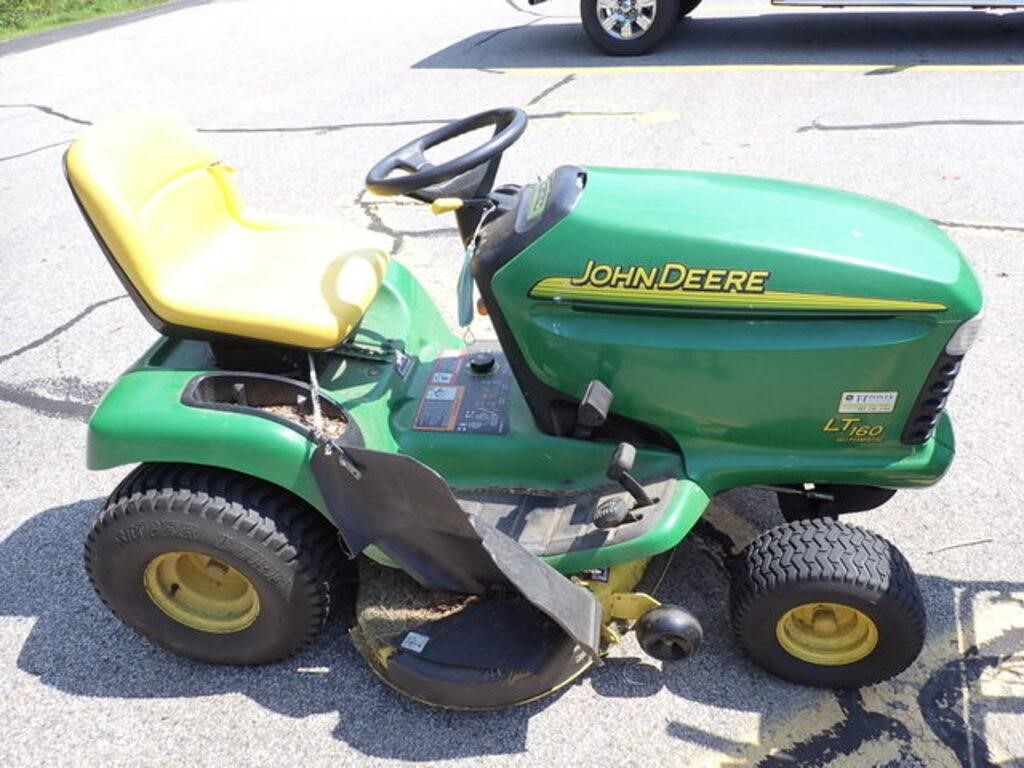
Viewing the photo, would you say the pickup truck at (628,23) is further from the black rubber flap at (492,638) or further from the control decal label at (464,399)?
the black rubber flap at (492,638)

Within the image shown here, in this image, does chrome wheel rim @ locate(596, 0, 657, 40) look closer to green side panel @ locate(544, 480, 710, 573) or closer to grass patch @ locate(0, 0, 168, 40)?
green side panel @ locate(544, 480, 710, 573)

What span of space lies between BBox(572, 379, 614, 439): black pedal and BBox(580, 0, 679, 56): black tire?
20.6ft

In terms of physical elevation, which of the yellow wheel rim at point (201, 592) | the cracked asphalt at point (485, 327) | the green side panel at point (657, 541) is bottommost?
the cracked asphalt at point (485, 327)

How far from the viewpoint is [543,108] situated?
653 centimetres

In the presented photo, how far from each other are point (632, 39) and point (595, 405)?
639 centimetres

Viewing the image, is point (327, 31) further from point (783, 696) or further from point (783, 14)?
point (783, 696)

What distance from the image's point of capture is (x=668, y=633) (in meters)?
2.13

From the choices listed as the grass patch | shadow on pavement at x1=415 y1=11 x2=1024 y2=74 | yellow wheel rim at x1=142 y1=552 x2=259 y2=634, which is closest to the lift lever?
yellow wheel rim at x1=142 y1=552 x2=259 y2=634

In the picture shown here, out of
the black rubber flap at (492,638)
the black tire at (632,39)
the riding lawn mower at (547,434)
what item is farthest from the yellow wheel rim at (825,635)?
the black tire at (632,39)

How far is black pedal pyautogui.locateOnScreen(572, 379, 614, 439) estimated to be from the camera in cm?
206

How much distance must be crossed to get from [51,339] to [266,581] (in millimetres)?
2419

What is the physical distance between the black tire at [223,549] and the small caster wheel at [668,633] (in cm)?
77

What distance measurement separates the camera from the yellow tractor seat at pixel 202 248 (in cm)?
233

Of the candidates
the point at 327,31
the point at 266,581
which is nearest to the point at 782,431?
the point at 266,581
